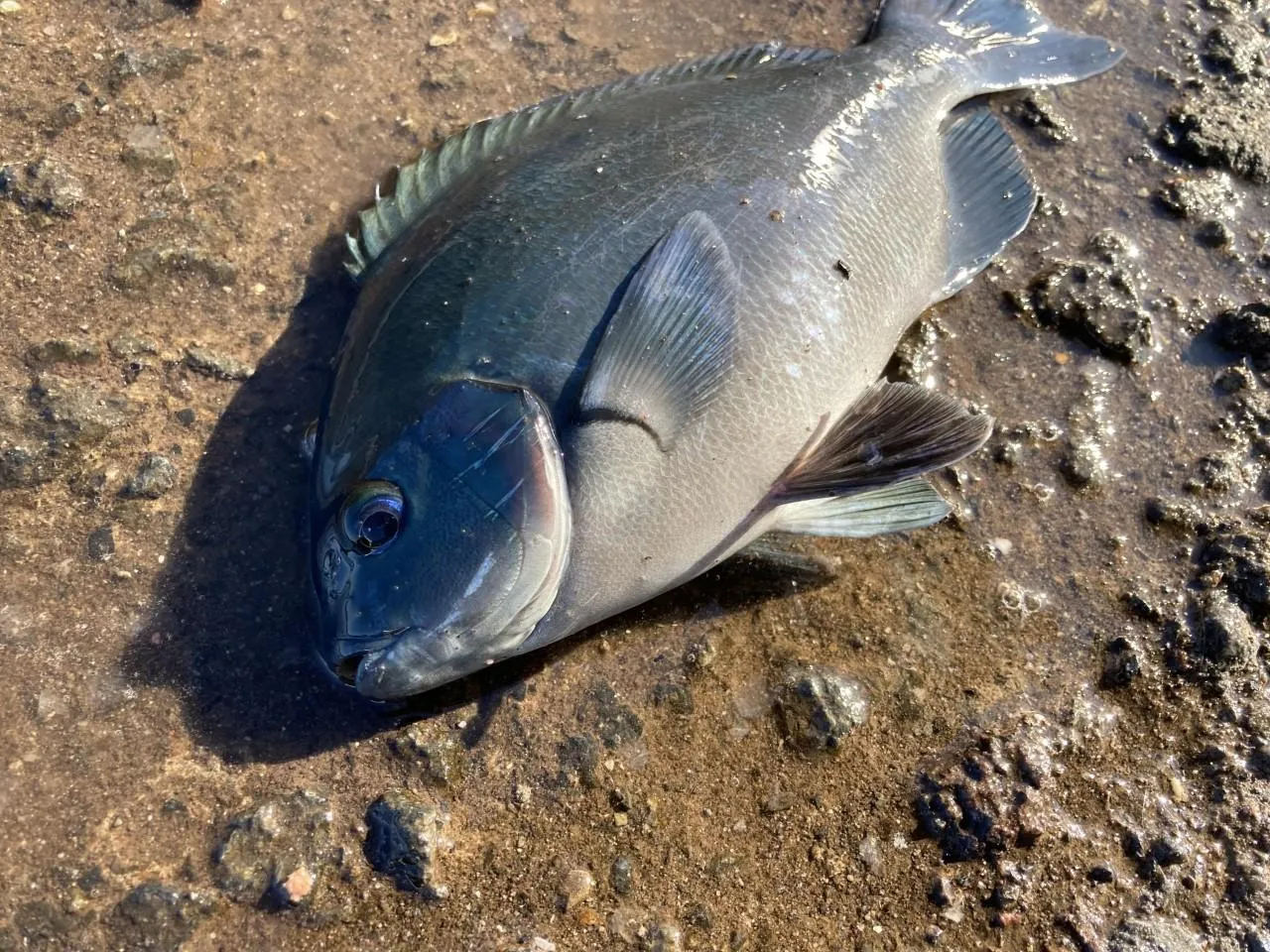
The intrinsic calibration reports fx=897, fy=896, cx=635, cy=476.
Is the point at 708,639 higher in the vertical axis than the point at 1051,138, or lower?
lower

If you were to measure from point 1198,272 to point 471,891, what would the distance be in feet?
11.7

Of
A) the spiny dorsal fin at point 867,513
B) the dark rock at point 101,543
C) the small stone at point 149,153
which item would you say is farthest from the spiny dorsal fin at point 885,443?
the small stone at point 149,153

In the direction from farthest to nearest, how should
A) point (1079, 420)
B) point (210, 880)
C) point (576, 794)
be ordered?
1. point (1079, 420)
2. point (576, 794)
3. point (210, 880)

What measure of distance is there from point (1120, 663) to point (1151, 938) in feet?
2.63

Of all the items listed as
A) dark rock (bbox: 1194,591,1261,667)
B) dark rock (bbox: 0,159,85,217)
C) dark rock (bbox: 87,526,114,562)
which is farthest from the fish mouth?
dark rock (bbox: 1194,591,1261,667)

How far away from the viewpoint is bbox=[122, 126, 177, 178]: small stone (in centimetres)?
341

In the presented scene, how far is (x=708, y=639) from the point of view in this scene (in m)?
2.89

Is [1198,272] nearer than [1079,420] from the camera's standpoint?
No

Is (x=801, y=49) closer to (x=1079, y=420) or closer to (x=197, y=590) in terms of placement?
(x=1079, y=420)

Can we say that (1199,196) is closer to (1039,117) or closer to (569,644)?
(1039,117)

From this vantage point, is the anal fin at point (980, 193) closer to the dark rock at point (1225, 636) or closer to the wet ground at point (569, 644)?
the wet ground at point (569, 644)

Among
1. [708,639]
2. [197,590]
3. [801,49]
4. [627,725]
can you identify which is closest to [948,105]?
[801,49]

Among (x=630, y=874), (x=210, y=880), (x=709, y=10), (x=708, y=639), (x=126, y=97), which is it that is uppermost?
(x=709, y=10)

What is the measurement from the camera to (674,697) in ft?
9.19
